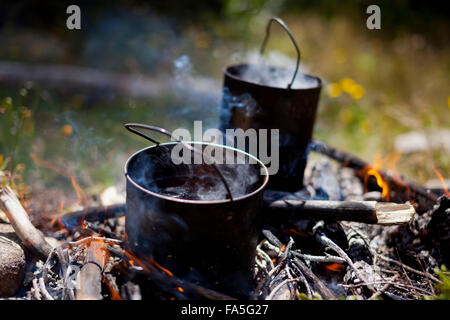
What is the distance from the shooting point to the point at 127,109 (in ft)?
19.6

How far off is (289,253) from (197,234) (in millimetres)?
736

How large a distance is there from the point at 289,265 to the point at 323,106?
4561 millimetres

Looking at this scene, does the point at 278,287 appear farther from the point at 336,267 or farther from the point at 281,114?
the point at 281,114

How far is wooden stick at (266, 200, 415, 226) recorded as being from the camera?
235 centimetres

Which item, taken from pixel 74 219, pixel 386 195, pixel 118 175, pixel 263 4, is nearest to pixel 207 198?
pixel 74 219

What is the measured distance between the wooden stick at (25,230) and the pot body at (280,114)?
5.11ft

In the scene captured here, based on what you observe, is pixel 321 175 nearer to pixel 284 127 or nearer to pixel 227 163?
pixel 284 127

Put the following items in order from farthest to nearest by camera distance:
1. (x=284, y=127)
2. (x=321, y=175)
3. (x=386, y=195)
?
(x=321, y=175), (x=386, y=195), (x=284, y=127)

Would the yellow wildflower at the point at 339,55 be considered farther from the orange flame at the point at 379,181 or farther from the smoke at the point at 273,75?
the orange flame at the point at 379,181

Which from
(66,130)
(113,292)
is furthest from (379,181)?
(66,130)

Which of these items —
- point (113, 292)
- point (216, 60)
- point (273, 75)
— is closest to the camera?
point (113, 292)

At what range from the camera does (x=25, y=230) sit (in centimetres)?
220

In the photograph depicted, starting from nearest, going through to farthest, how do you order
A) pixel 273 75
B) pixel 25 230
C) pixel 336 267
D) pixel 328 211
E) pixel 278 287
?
pixel 278 287, pixel 25 230, pixel 336 267, pixel 328 211, pixel 273 75

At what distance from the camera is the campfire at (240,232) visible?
1.79m
